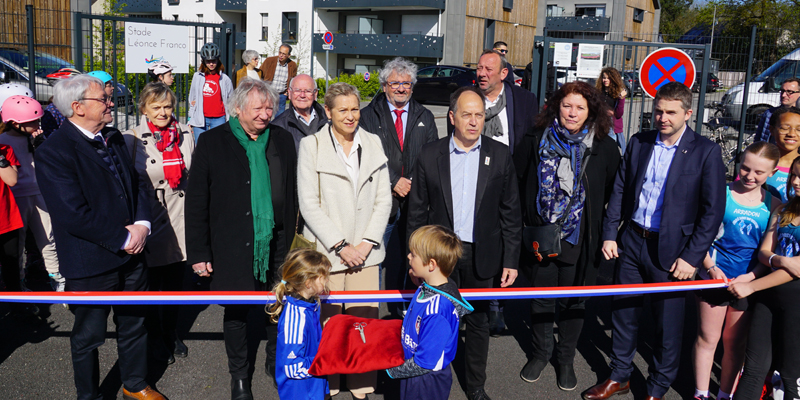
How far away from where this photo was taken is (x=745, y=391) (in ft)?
11.3

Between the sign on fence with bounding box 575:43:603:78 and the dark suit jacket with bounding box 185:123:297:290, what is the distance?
19.4 feet

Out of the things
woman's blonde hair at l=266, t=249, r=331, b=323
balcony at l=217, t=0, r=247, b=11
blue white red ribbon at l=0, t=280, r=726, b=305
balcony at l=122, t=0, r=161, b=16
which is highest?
balcony at l=122, t=0, r=161, b=16

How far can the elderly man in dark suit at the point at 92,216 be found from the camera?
3.20 m

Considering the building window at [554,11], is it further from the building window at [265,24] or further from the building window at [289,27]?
the building window at [265,24]

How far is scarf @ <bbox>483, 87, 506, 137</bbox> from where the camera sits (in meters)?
5.03

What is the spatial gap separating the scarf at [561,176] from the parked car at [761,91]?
6.70m

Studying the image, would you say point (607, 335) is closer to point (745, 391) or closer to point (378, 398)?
point (745, 391)

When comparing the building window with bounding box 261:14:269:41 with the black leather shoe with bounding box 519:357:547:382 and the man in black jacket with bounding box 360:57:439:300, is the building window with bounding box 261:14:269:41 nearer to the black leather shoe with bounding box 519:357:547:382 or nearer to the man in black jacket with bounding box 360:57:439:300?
the man in black jacket with bounding box 360:57:439:300

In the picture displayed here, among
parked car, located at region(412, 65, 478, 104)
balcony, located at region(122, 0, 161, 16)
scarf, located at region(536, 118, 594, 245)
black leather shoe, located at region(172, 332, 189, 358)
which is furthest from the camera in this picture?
balcony, located at region(122, 0, 161, 16)

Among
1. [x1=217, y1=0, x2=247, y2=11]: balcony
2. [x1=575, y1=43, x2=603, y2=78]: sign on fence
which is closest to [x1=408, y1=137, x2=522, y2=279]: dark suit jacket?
[x1=575, y1=43, x2=603, y2=78]: sign on fence

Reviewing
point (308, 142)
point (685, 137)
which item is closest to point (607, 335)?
point (685, 137)

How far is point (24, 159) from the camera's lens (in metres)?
4.82

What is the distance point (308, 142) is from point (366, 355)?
1408 mm

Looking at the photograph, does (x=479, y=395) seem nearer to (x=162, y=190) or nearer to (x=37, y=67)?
(x=162, y=190)
